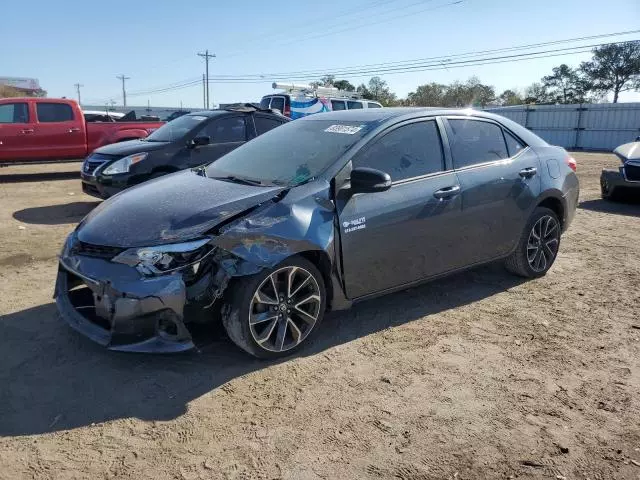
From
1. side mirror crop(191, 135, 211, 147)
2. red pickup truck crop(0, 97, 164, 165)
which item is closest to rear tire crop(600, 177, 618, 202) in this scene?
side mirror crop(191, 135, 211, 147)

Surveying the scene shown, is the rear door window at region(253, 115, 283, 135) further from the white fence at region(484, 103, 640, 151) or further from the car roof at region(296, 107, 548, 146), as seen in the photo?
the white fence at region(484, 103, 640, 151)

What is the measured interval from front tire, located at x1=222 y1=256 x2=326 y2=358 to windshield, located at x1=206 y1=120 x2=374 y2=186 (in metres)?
0.70

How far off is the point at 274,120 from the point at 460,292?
5185 millimetres

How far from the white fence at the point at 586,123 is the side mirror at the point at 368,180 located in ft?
87.9

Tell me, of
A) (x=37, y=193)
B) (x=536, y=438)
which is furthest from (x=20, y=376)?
(x=37, y=193)

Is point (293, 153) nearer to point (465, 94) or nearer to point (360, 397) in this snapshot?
point (360, 397)

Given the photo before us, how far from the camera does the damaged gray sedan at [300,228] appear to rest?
3357 millimetres

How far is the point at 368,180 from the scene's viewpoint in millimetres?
3775

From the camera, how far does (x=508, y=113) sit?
32.8 meters

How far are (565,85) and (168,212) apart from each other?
6634 cm

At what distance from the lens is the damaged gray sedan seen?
3.36 m

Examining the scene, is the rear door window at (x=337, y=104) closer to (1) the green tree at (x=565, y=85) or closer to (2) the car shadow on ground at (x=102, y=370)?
(2) the car shadow on ground at (x=102, y=370)

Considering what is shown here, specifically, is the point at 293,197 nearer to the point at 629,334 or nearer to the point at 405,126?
the point at 405,126

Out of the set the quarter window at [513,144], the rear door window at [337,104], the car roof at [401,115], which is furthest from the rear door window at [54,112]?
the quarter window at [513,144]
